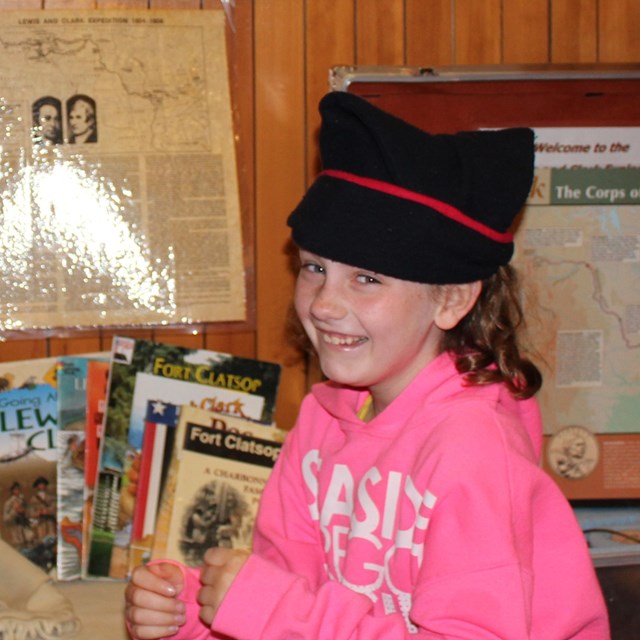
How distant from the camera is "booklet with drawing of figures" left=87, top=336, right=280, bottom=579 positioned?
5.12 feet

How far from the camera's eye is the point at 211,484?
156 cm

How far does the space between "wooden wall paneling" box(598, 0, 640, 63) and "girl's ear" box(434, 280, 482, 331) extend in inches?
26.7

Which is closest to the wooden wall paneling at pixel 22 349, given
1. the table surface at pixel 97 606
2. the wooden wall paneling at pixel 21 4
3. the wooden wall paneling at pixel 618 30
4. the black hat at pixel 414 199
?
the table surface at pixel 97 606

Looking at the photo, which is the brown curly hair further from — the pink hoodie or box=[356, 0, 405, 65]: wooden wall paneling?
box=[356, 0, 405, 65]: wooden wall paneling

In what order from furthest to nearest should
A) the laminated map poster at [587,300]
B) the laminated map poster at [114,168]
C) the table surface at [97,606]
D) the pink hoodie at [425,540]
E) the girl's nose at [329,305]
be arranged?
the laminated map poster at [587,300] < the laminated map poster at [114,168] < the table surface at [97,606] < the girl's nose at [329,305] < the pink hoodie at [425,540]

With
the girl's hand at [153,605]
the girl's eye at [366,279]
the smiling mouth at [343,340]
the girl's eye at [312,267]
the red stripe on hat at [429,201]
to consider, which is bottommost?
the girl's hand at [153,605]

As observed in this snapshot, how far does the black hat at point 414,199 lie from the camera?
106 cm

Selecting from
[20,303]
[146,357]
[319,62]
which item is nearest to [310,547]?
[146,357]

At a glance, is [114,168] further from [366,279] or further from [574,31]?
[574,31]

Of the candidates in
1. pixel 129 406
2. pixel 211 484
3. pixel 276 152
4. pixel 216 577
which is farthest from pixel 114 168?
pixel 216 577

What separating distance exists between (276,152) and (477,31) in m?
0.37

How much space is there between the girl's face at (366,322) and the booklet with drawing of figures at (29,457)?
563 millimetres

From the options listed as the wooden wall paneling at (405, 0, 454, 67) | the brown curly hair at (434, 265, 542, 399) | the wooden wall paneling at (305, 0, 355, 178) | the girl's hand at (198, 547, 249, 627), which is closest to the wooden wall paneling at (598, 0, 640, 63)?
the wooden wall paneling at (405, 0, 454, 67)

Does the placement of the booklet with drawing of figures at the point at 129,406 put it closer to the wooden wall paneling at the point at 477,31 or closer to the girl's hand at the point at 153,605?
the girl's hand at the point at 153,605
